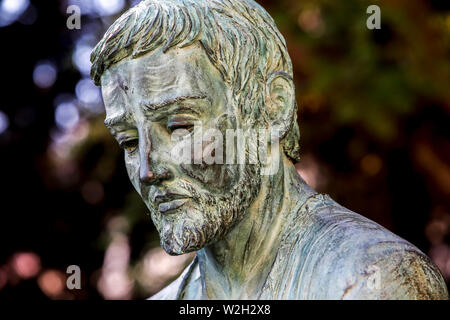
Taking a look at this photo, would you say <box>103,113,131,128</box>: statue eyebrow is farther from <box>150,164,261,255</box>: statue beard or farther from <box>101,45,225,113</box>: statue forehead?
<box>150,164,261,255</box>: statue beard

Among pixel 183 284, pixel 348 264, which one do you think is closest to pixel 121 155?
pixel 183 284

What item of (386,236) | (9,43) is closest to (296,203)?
(386,236)

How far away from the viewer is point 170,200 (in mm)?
2771

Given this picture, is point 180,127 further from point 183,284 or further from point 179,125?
point 183,284

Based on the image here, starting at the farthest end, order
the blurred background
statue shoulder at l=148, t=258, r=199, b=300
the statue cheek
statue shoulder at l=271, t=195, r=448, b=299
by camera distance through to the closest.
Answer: the blurred background < statue shoulder at l=148, t=258, r=199, b=300 < the statue cheek < statue shoulder at l=271, t=195, r=448, b=299

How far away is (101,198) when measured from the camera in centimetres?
714

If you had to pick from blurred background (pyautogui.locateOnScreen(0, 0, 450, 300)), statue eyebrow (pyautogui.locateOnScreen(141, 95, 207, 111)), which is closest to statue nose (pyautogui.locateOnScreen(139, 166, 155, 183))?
statue eyebrow (pyautogui.locateOnScreen(141, 95, 207, 111))

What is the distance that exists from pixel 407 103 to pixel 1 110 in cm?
371

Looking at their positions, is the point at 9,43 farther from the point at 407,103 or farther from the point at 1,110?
the point at 407,103

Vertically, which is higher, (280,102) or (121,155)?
(280,102)

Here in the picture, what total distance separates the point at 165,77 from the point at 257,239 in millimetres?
686

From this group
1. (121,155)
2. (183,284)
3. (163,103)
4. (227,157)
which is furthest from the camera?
(121,155)

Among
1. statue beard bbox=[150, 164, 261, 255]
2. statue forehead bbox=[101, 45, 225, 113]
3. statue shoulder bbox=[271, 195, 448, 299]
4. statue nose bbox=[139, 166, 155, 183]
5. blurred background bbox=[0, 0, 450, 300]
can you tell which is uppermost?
statue forehead bbox=[101, 45, 225, 113]

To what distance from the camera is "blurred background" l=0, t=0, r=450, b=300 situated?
228 inches
